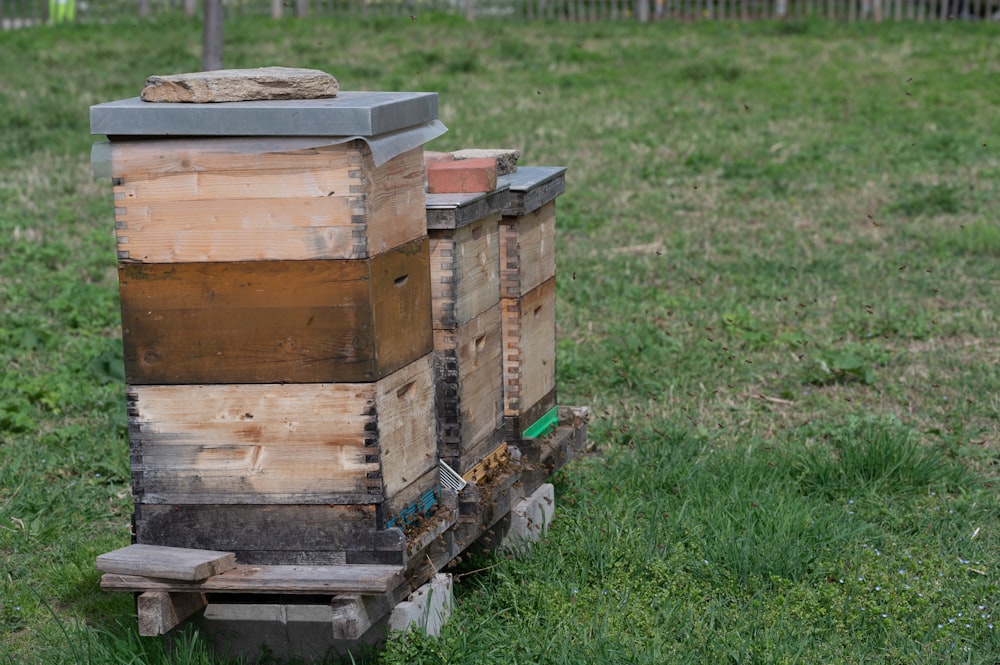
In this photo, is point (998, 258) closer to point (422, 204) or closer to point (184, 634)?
point (422, 204)

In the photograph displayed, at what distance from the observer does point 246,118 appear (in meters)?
3.29

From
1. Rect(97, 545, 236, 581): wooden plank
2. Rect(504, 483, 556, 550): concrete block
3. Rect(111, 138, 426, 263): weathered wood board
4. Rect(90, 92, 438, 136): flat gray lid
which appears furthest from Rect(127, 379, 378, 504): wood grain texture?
Rect(504, 483, 556, 550): concrete block

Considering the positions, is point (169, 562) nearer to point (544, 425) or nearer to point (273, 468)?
point (273, 468)

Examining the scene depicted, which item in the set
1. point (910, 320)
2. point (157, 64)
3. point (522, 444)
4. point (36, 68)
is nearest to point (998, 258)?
point (910, 320)

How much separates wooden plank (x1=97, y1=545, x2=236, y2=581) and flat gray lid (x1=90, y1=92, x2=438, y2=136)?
1.19 m

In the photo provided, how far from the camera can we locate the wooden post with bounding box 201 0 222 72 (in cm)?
1074

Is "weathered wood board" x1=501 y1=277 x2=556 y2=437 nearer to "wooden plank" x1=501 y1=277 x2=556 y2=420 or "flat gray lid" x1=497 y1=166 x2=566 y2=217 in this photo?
"wooden plank" x1=501 y1=277 x2=556 y2=420

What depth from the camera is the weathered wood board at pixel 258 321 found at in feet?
11.1

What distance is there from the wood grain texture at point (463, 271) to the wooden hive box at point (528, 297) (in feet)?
0.32

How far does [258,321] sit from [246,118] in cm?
57

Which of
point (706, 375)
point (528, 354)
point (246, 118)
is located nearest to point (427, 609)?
point (528, 354)

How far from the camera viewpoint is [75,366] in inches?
267

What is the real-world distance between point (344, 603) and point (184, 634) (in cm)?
53

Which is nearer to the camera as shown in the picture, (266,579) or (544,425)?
(266,579)
